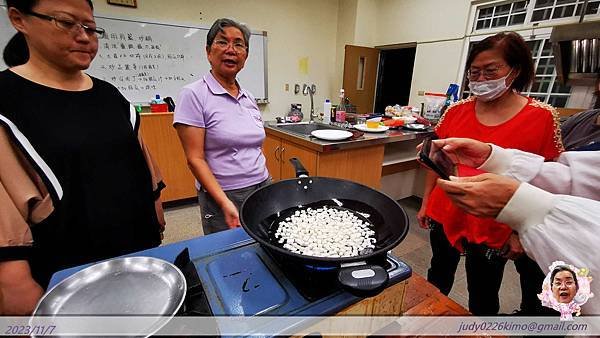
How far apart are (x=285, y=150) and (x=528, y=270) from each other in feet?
5.77

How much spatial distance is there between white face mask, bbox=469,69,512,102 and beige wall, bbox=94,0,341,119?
9.93 feet

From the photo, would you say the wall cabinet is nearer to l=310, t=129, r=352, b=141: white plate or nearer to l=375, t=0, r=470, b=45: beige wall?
l=310, t=129, r=352, b=141: white plate

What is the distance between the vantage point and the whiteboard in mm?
2705

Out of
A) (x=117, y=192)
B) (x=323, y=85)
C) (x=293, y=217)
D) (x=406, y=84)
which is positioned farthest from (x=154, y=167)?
(x=406, y=84)

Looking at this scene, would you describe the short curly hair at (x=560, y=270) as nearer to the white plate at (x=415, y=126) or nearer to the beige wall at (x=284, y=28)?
the white plate at (x=415, y=126)

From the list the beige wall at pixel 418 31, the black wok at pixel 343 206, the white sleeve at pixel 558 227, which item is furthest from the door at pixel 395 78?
the white sleeve at pixel 558 227

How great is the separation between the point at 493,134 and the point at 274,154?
174 centimetres

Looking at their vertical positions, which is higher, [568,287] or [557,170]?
[557,170]

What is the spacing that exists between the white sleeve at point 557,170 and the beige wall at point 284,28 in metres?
3.30

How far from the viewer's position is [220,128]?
111cm

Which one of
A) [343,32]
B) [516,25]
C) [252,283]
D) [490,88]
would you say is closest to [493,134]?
[490,88]

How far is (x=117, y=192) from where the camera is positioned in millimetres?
843

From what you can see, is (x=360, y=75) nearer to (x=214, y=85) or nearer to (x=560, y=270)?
(x=214, y=85)

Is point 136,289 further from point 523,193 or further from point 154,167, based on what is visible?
point 523,193
